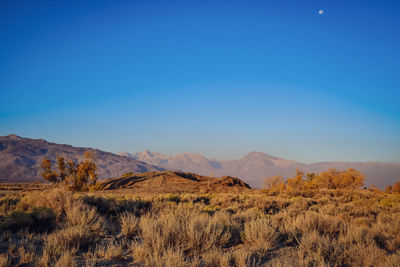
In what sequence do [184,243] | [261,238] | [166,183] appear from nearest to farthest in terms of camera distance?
[184,243], [261,238], [166,183]

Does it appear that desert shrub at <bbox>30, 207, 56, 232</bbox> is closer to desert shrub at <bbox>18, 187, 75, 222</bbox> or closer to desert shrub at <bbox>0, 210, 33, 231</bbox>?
desert shrub at <bbox>0, 210, 33, 231</bbox>

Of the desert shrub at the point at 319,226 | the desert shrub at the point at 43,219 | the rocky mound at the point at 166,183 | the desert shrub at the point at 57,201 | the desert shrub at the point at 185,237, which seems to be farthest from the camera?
→ the rocky mound at the point at 166,183

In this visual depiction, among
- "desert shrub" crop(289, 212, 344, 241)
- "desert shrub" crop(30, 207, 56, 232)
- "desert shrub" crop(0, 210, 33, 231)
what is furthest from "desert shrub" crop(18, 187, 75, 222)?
"desert shrub" crop(289, 212, 344, 241)

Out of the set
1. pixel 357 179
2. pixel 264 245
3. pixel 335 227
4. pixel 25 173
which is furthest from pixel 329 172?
pixel 25 173

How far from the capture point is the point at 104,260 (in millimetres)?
5242

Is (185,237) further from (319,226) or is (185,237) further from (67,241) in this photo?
(319,226)

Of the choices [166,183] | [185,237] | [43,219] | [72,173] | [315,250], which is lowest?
[166,183]

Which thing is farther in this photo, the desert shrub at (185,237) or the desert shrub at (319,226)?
the desert shrub at (319,226)

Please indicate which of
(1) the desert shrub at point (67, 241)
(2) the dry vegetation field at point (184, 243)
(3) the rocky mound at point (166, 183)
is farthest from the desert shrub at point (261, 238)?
(3) the rocky mound at point (166, 183)

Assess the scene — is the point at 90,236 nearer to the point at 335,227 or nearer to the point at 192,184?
the point at 335,227

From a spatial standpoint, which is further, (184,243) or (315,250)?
(184,243)

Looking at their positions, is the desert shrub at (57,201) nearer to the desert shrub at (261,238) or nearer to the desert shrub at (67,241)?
the desert shrub at (67,241)

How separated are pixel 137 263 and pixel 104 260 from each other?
2.55 feet

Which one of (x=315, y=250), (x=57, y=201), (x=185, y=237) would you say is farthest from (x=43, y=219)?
(x=315, y=250)
